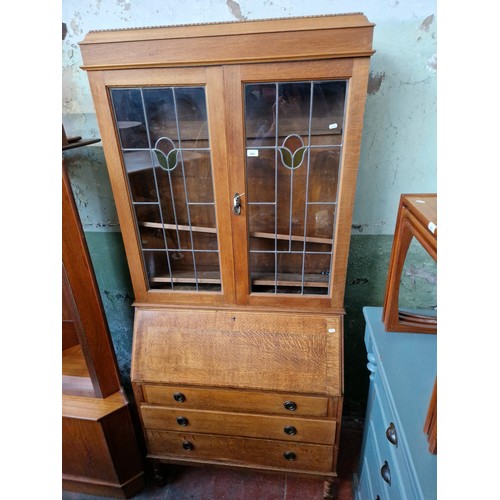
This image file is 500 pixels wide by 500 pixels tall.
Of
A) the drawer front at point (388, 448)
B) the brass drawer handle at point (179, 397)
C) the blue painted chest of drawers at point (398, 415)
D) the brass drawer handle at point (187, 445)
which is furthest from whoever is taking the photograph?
the brass drawer handle at point (187, 445)

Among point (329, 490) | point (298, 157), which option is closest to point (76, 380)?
point (329, 490)

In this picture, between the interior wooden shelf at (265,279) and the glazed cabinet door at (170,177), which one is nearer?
the glazed cabinet door at (170,177)

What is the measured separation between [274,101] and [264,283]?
66 centimetres

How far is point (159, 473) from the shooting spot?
61.6 inches

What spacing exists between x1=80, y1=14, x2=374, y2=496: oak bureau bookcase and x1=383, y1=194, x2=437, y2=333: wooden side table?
0.18 meters

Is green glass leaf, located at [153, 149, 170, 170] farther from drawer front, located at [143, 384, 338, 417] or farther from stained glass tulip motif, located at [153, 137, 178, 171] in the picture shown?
drawer front, located at [143, 384, 338, 417]

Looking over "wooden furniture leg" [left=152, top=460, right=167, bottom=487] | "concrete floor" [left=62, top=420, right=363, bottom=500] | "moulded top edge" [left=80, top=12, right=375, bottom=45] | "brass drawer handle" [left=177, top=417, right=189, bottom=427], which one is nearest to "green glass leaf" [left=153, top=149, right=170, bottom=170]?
"moulded top edge" [left=80, top=12, right=375, bottom=45]

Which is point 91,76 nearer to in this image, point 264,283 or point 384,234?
point 264,283

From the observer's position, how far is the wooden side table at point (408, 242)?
2.60 ft

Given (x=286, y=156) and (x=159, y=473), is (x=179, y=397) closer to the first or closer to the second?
(x=159, y=473)

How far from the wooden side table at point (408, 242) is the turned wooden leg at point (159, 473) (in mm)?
1264

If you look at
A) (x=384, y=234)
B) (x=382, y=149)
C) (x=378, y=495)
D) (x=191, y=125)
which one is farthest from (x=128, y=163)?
(x=378, y=495)

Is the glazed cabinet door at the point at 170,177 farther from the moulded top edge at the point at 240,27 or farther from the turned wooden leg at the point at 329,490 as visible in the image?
the turned wooden leg at the point at 329,490

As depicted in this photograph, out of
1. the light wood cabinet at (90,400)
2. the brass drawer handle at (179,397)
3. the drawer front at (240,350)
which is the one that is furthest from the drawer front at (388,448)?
the light wood cabinet at (90,400)
